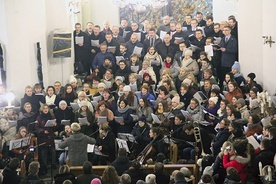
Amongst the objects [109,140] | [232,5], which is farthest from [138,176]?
[232,5]

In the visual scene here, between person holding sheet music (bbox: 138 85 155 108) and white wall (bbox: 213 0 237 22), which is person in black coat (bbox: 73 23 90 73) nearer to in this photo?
person holding sheet music (bbox: 138 85 155 108)

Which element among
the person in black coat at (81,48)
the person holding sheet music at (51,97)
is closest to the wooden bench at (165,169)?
the person holding sheet music at (51,97)

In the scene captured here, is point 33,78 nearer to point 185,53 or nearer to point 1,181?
point 185,53

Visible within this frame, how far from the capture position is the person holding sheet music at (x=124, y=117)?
1708cm

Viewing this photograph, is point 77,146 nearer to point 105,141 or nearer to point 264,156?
point 105,141

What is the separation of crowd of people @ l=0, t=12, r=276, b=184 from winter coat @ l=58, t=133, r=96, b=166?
0.02 metres

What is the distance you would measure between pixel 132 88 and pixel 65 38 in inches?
121

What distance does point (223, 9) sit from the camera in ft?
85.9

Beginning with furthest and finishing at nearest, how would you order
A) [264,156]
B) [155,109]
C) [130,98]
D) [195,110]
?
[130,98], [155,109], [195,110], [264,156]

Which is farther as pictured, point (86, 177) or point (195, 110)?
point (195, 110)

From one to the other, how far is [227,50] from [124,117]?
3.89 meters

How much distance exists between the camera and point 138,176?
13195 millimetres

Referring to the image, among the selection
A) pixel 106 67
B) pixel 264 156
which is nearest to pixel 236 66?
pixel 106 67

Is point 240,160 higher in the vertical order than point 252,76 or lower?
lower
